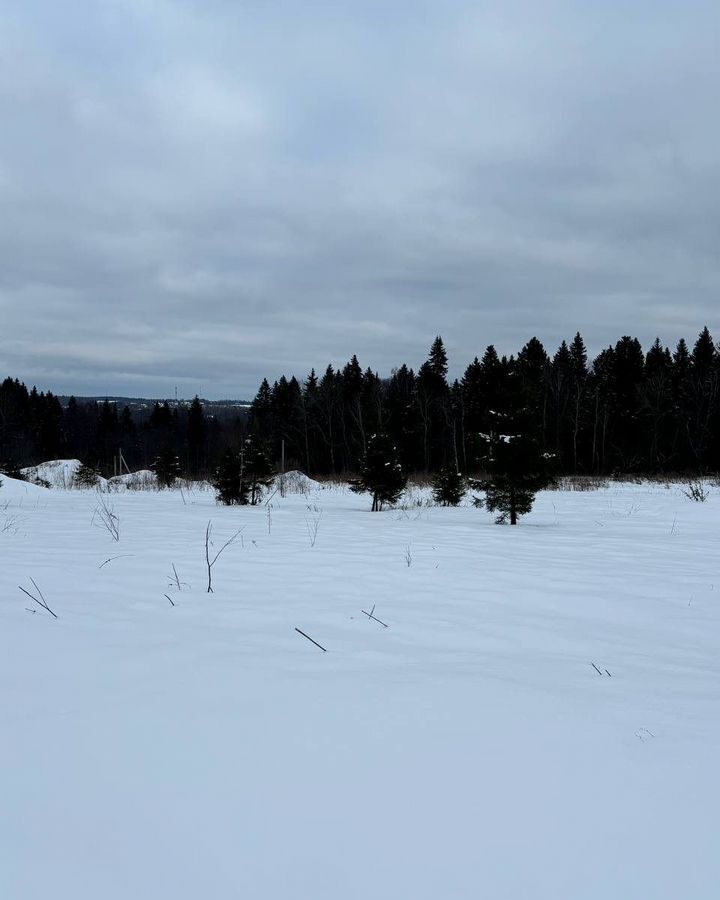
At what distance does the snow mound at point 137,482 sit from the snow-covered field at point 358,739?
1778cm

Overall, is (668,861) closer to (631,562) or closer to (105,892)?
(105,892)

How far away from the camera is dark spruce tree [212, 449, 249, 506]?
1508 centimetres

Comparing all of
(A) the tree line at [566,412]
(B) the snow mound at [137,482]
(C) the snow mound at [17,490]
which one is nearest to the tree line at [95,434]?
(A) the tree line at [566,412]

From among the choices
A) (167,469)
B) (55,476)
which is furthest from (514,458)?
(55,476)

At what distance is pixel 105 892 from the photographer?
1523 millimetres

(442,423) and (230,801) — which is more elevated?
(442,423)

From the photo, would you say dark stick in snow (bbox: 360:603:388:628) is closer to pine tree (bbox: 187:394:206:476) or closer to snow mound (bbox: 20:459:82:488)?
snow mound (bbox: 20:459:82:488)

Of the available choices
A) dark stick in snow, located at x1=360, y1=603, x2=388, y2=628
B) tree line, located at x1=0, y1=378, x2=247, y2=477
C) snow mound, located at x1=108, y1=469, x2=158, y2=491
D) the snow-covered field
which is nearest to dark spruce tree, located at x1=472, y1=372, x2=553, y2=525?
the snow-covered field

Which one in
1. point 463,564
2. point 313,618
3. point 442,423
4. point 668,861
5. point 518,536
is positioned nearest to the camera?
point 668,861

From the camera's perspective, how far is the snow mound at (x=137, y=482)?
22.0 m

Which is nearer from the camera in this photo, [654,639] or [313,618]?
[654,639]

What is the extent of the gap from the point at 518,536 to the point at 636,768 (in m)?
6.62

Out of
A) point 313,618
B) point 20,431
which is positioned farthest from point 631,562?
point 20,431

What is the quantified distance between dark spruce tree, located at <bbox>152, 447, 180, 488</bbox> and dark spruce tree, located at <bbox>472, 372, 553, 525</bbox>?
A: 15229mm
